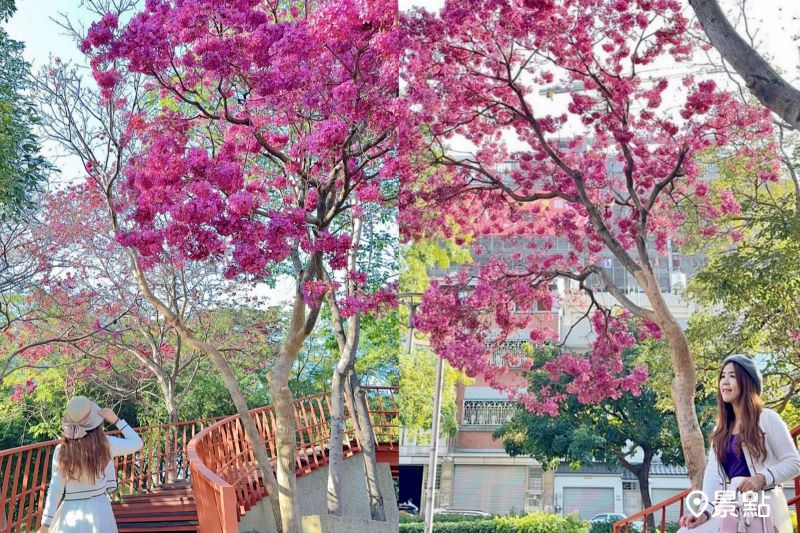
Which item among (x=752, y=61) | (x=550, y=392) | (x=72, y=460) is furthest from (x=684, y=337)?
(x=72, y=460)

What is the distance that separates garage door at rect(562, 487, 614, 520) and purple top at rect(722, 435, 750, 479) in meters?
1.49

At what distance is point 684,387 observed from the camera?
3.57m

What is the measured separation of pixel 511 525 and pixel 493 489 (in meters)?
0.18

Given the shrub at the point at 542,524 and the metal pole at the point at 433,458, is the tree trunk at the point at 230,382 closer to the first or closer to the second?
the metal pole at the point at 433,458

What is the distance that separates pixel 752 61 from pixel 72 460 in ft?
8.85

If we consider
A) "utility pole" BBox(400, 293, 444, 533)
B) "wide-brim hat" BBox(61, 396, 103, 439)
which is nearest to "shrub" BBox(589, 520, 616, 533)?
"utility pole" BBox(400, 293, 444, 533)

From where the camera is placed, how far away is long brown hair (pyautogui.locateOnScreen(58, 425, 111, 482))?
2.78m

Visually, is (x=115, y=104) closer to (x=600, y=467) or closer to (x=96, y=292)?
(x=96, y=292)

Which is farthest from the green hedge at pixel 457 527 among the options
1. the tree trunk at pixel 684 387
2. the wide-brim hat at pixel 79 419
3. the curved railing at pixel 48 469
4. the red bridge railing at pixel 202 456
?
the wide-brim hat at pixel 79 419

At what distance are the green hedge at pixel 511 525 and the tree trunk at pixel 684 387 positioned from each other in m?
0.54

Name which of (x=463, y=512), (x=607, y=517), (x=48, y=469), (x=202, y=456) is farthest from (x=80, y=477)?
(x=607, y=517)

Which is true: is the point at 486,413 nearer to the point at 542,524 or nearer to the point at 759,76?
the point at 542,524

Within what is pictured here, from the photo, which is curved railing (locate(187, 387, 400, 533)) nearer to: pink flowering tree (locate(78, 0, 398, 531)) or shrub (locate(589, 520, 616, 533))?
pink flowering tree (locate(78, 0, 398, 531))

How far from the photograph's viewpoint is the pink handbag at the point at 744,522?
2.13 m
